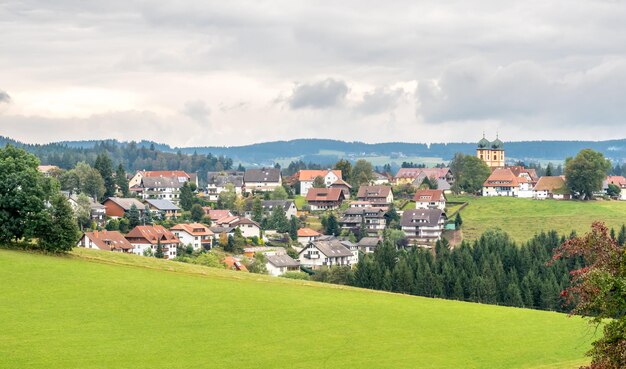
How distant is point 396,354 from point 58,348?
1500 centimetres

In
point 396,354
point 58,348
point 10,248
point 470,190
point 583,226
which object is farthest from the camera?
point 470,190

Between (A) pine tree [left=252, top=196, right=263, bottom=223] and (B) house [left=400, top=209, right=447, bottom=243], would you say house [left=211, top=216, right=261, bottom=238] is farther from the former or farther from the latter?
(B) house [left=400, top=209, right=447, bottom=243]

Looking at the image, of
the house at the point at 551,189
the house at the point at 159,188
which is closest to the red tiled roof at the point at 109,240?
the house at the point at 159,188

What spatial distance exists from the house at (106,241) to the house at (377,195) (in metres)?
64.6

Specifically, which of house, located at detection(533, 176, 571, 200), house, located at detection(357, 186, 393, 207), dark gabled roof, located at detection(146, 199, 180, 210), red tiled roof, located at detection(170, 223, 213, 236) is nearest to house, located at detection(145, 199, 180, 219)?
dark gabled roof, located at detection(146, 199, 180, 210)

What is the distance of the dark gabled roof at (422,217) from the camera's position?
5787 inches

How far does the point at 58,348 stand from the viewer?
131 feet

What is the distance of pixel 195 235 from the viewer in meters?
126

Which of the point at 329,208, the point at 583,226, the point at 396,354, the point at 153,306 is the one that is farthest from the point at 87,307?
the point at 329,208

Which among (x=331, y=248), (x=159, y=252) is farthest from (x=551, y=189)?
(x=159, y=252)

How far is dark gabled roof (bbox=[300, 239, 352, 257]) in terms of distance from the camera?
416 ft

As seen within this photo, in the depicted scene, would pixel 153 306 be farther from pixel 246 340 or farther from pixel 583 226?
pixel 583 226

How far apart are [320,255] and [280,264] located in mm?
11084

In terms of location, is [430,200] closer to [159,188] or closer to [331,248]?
[331,248]
